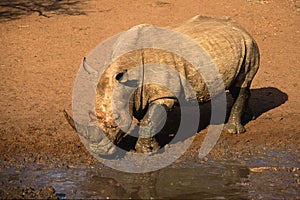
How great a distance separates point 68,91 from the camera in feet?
35.2

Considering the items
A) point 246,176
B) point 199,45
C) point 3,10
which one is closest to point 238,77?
point 199,45

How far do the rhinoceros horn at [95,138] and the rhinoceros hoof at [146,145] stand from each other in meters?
0.45

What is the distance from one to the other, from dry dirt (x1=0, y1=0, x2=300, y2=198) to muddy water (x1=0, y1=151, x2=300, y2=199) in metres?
0.19

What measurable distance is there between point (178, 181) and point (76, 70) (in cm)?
496

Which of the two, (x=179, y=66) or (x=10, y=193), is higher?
(x=179, y=66)

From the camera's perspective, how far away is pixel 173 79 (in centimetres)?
782

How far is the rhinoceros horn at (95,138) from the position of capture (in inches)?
293

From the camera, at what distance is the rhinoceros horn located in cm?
745

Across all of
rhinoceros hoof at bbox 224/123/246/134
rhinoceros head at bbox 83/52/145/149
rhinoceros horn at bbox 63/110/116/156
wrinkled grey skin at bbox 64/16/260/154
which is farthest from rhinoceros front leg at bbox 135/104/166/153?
rhinoceros hoof at bbox 224/123/246/134

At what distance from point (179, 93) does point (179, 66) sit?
1.15 ft

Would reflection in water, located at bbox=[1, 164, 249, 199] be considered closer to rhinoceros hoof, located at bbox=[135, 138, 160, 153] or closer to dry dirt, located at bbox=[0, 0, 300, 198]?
dry dirt, located at bbox=[0, 0, 300, 198]

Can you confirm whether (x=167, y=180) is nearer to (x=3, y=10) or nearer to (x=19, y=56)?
(x=19, y=56)

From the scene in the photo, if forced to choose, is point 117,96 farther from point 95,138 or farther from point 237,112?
point 237,112

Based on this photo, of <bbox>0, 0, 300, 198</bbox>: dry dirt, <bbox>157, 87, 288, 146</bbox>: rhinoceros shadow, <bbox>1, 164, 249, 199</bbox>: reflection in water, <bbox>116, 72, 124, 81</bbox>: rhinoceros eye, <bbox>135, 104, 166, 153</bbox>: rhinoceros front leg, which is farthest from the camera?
<bbox>157, 87, 288, 146</bbox>: rhinoceros shadow
